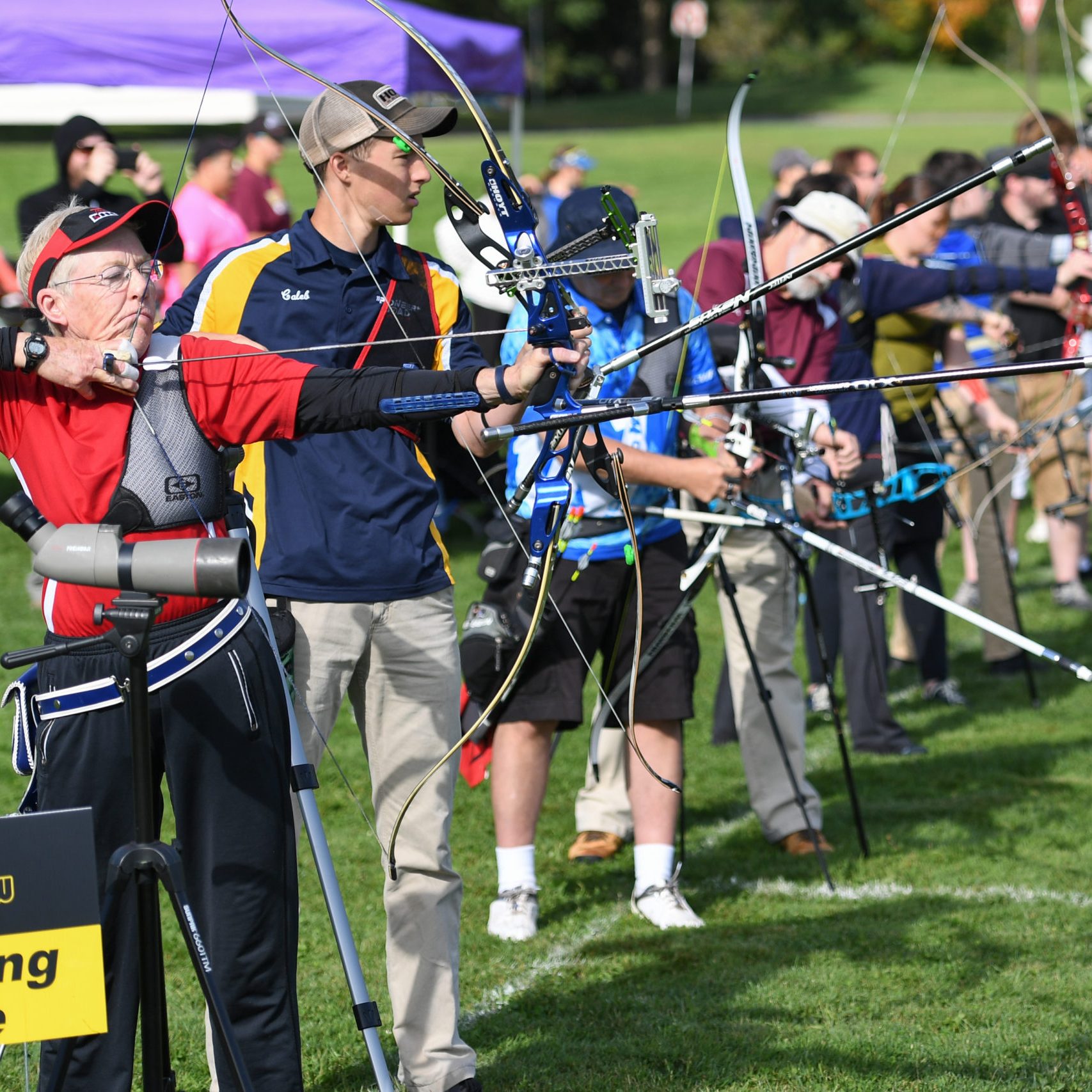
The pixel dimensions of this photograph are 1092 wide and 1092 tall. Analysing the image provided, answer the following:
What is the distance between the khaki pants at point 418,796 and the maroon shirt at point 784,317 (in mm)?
1837

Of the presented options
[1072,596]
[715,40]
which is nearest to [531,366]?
[1072,596]

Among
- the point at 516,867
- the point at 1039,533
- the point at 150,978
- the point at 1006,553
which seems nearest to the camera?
the point at 150,978

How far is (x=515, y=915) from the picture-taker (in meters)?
4.07

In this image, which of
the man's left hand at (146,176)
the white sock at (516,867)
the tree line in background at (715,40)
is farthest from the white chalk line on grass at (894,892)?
the tree line in background at (715,40)

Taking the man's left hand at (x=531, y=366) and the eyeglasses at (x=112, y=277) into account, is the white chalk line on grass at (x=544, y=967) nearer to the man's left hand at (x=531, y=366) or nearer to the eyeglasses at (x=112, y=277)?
the man's left hand at (x=531, y=366)

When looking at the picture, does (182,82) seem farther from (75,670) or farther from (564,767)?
(75,670)

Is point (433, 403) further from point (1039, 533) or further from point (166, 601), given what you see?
point (1039, 533)

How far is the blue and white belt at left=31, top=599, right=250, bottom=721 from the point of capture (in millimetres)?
2377

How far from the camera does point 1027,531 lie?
9.66 metres

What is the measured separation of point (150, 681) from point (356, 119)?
120 cm

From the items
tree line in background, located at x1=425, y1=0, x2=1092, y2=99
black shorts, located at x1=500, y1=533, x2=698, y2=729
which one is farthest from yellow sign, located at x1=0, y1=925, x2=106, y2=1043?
tree line in background, located at x1=425, y1=0, x2=1092, y2=99

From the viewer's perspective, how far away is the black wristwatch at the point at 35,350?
2.31 m

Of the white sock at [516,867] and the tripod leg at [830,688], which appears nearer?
the white sock at [516,867]

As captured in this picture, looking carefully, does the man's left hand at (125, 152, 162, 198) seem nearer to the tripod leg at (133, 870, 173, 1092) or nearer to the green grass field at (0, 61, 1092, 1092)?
the green grass field at (0, 61, 1092, 1092)
